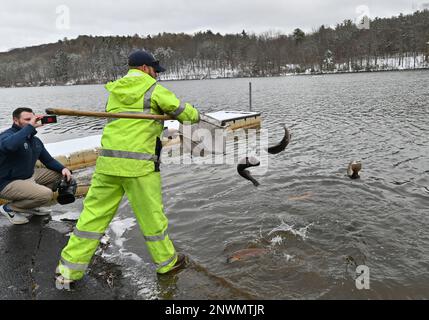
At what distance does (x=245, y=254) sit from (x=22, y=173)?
12.6 ft

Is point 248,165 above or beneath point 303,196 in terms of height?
above

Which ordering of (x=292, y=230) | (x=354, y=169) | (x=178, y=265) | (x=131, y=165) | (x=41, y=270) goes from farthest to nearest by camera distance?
(x=354, y=169)
(x=292, y=230)
(x=178, y=265)
(x=41, y=270)
(x=131, y=165)

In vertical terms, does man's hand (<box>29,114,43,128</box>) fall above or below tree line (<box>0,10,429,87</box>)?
below

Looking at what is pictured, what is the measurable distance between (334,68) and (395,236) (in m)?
116

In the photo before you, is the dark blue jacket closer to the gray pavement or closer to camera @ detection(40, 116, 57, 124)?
camera @ detection(40, 116, 57, 124)

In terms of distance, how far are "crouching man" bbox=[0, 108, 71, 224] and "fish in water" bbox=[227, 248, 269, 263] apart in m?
3.22

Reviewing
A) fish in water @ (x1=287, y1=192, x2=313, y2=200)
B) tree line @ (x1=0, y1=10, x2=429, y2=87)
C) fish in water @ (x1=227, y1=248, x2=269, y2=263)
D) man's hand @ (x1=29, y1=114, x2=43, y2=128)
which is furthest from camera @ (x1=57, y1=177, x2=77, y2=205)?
tree line @ (x1=0, y1=10, x2=429, y2=87)

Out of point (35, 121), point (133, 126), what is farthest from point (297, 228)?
point (35, 121)

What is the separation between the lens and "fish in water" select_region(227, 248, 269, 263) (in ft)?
19.0

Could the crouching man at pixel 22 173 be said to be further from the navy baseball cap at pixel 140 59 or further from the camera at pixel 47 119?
the navy baseball cap at pixel 140 59

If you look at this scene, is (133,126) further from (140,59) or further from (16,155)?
(16,155)

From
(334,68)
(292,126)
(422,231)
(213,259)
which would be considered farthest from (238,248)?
(334,68)

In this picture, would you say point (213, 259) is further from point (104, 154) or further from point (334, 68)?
point (334, 68)

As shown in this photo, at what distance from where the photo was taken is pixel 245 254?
5.90 meters
